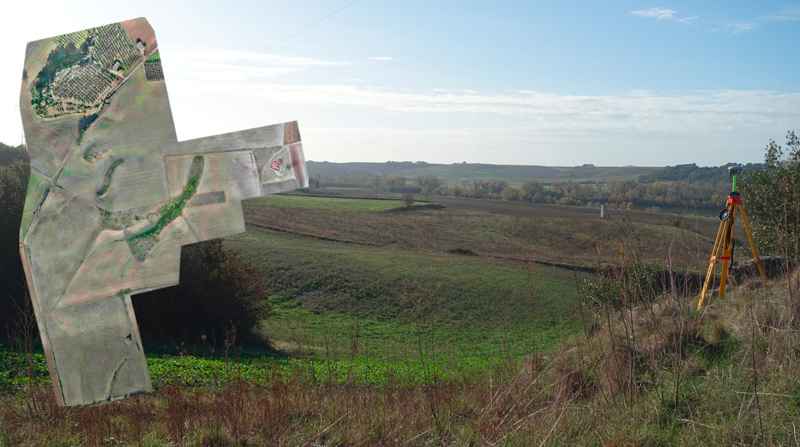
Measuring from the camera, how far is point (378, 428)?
12.3 ft

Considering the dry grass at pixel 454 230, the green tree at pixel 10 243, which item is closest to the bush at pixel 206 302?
the green tree at pixel 10 243

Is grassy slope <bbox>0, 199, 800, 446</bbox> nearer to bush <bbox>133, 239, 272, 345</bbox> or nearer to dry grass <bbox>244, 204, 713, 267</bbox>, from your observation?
bush <bbox>133, 239, 272, 345</bbox>

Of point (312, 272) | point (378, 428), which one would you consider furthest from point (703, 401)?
point (312, 272)

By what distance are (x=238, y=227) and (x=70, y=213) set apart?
1.07 meters

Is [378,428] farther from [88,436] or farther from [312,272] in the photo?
[312,272]

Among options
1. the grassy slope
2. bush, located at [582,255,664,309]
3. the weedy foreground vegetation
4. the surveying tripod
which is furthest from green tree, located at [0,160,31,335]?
the surveying tripod

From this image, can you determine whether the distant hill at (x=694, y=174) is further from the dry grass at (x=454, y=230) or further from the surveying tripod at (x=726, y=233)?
the surveying tripod at (x=726, y=233)
